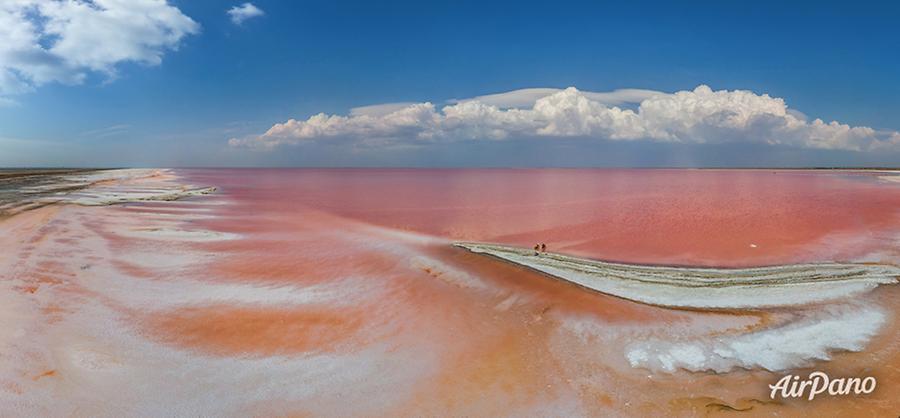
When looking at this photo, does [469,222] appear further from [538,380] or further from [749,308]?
[538,380]

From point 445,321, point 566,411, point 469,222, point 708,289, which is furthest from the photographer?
point 469,222

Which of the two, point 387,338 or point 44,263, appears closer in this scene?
point 387,338

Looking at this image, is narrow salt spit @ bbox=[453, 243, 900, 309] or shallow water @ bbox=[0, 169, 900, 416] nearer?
shallow water @ bbox=[0, 169, 900, 416]

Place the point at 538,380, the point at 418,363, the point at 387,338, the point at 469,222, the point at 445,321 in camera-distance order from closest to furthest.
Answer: the point at 538,380 → the point at 418,363 → the point at 387,338 → the point at 445,321 → the point at 469,222

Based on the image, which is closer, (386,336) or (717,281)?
(386,336)

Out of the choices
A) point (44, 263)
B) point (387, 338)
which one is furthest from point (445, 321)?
point (44, 263)

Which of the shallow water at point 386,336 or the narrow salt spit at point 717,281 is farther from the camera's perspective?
the narrow salt spit at point 717,281
